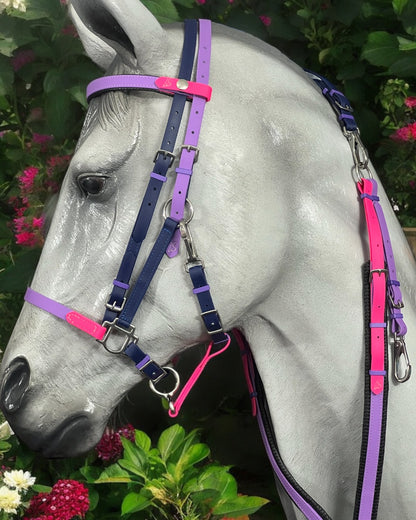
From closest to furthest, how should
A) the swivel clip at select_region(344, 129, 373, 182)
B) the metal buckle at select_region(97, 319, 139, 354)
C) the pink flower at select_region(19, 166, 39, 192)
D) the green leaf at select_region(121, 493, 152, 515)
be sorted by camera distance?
the metal buckle at select_region(97, 319, 139, 354) → the swivel clip at select_region(344, 129, 373, 182) → the green leaf at select_region(121, 493, 152, 515) → the pink flower at select_region(19, 166, 39, 192)

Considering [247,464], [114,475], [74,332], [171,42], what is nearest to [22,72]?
[171,42]

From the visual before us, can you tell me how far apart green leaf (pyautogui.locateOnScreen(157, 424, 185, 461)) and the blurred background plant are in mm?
490

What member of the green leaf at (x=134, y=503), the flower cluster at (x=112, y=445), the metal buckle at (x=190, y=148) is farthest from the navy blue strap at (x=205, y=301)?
the flower cluster at (x=112, y=445)

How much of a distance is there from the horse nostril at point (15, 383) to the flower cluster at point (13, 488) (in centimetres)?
39

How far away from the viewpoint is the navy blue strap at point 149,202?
124 centimetres

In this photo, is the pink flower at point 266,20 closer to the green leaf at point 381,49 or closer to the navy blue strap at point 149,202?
the green leaf at point 381,49

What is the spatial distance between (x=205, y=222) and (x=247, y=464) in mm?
1299

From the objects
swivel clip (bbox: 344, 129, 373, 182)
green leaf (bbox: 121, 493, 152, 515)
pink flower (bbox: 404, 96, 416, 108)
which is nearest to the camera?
swivel clip (bbox: 344, 129, 373, 182)

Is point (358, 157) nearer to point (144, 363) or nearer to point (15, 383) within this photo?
point (144, 363)

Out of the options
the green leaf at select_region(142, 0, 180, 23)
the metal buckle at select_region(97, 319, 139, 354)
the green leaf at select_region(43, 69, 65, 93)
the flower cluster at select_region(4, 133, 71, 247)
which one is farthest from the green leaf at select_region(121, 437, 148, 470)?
the green leaf at select_region(142, 0, 180, 23)

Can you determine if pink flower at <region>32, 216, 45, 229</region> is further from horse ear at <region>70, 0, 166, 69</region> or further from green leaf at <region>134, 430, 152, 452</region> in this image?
horse ear at <region>70, 0, 166, 69</region>

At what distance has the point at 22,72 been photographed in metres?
2.21

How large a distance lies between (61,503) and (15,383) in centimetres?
49

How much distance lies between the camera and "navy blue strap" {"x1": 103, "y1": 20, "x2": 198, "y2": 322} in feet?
4.06
